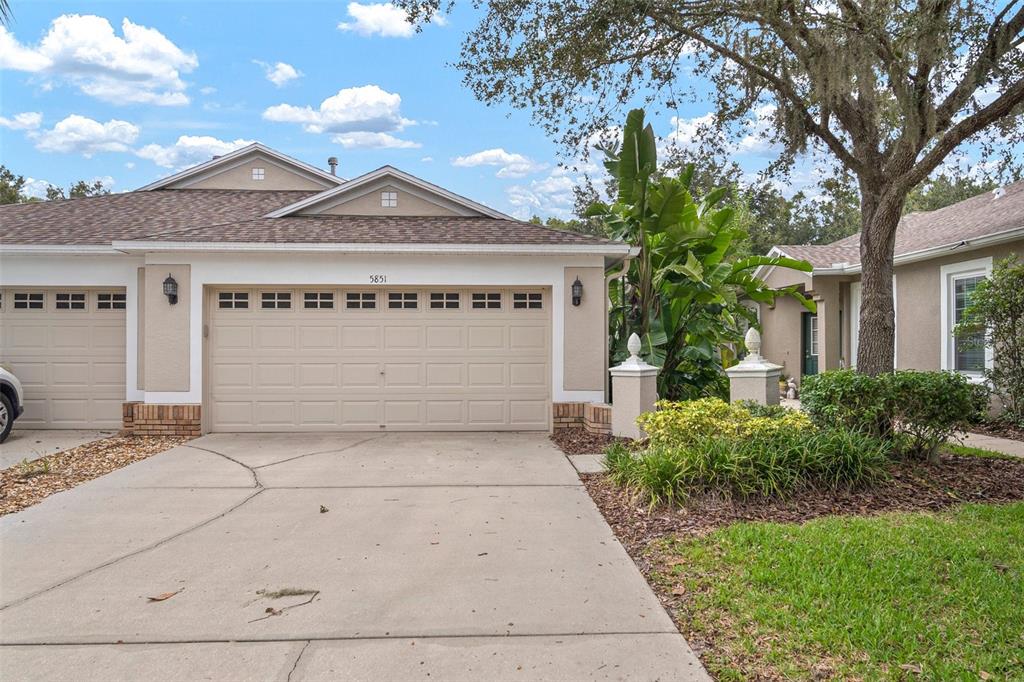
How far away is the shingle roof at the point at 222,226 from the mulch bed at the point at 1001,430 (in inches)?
254

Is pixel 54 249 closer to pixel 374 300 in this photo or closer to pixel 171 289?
pixel 171 289

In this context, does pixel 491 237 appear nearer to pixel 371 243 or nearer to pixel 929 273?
pixel 371 243

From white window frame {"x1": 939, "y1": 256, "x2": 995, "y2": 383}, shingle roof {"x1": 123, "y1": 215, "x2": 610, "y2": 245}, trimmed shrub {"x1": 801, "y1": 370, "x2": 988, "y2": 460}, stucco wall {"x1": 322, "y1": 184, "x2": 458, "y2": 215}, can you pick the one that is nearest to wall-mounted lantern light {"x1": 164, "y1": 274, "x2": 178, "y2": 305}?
shingle roof {"x1": 123, "y1": 215, "x2": 610, "y2": 245}

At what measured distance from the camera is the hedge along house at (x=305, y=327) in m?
9.94

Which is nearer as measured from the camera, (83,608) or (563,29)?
(83,608)


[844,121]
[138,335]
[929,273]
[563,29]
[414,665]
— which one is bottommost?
[414,665]

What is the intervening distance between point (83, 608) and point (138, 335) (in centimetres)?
741

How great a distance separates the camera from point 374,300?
10.4 metres

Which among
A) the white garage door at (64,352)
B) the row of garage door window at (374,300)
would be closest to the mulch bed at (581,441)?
the row of garage door window at (374,300)

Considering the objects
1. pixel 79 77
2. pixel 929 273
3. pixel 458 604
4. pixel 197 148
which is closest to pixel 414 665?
pixel 458 604

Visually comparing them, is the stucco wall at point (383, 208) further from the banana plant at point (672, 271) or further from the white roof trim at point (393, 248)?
the banana plant at point (672, 271)

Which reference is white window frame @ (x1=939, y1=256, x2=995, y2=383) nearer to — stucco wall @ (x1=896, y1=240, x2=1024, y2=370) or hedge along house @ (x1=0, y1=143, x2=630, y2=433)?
stucco wall @ (x1=896, y1=240, x2=1024, y2=370)

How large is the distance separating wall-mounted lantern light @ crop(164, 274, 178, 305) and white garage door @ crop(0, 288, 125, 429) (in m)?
1.35

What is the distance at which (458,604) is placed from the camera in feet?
13.2
